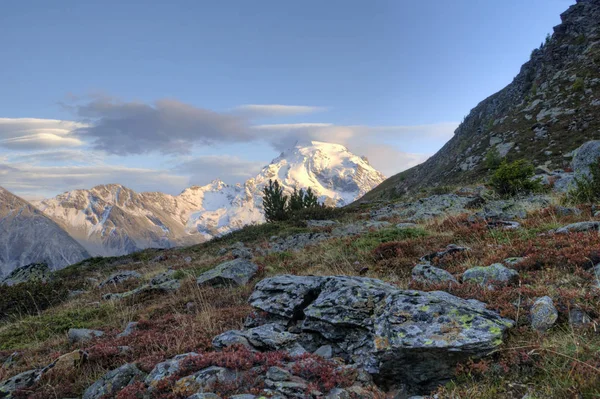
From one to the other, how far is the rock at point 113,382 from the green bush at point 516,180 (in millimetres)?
19344

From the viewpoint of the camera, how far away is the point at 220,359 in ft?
14.5

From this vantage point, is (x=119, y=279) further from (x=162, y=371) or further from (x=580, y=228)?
(x=580, y=228)

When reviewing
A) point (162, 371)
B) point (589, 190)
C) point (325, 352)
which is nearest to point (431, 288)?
point (325, 352)

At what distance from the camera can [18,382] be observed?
18.1 feet

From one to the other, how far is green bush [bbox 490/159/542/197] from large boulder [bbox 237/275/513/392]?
15.8 metres

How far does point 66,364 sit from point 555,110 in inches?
2058

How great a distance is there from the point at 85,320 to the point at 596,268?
12.3m

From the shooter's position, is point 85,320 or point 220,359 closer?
point 220,359

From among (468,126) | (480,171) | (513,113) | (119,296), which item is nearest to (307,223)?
(119,296)

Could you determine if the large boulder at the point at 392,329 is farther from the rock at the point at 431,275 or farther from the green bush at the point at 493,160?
the green bush at the point at 493,160

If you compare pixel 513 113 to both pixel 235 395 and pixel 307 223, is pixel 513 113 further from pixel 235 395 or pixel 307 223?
pixel 235 395

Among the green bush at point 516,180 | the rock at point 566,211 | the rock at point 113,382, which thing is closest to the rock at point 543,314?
the rock at point 113,382

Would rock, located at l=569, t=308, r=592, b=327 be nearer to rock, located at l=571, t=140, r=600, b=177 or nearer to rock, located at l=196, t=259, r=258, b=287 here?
rock, located at l=196, t=259, r=258, b=287

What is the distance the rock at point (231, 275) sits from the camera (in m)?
11.7
